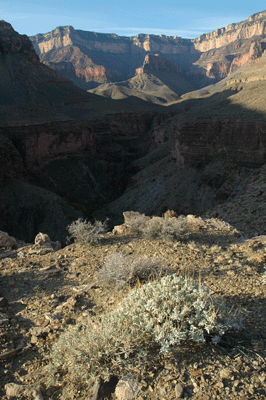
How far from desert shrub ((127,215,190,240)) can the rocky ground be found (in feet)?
0.55

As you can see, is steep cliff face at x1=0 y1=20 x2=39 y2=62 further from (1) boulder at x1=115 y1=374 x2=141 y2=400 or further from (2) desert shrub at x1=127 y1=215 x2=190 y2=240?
(1) boulder at x1=115 y1=374 x2=141 y2=400

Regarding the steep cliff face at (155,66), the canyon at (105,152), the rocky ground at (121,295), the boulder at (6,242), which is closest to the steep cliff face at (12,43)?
the canyon at (105,152)

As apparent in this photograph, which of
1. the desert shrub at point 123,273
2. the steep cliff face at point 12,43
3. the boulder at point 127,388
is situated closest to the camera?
the boulder at point 127,388

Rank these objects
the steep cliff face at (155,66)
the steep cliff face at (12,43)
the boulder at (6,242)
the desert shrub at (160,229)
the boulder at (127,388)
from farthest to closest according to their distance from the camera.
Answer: the steep cliff face at (155,66), the steep cliff face at (12,43), the boulder at (6,242), the desert shrub at (160,229), the boulder at (127,388)

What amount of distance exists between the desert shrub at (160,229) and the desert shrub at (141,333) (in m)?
3.42

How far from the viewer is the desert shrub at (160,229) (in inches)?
286

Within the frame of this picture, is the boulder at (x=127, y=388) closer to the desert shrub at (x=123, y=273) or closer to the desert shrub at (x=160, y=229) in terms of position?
the desert shrub at (x=123, y=273)

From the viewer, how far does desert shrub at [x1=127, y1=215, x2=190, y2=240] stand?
7277 millimetres

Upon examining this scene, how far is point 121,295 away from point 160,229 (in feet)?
10.0

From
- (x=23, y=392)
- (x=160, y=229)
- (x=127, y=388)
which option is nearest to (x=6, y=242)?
(x=160, y=229)

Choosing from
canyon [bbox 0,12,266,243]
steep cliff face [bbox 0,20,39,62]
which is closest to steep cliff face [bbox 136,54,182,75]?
steep cliff face [bbox 0,20,39,62]

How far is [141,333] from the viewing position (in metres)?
3.57

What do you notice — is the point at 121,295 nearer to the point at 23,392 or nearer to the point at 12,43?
the point at 23,392

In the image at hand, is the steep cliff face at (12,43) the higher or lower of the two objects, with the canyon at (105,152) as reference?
higher
